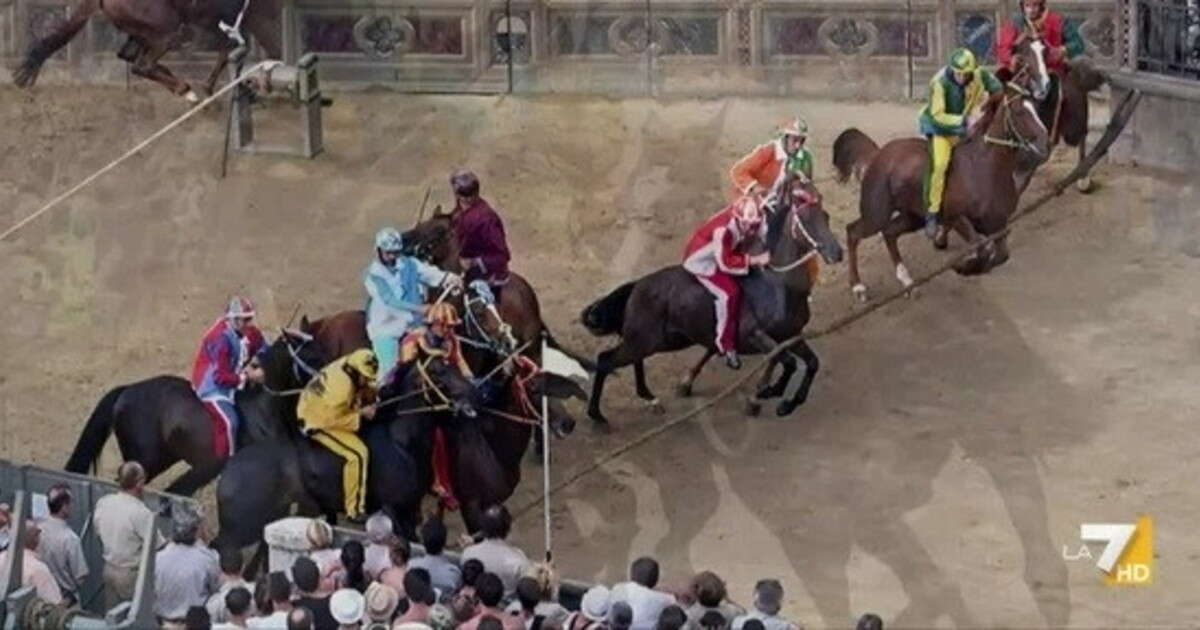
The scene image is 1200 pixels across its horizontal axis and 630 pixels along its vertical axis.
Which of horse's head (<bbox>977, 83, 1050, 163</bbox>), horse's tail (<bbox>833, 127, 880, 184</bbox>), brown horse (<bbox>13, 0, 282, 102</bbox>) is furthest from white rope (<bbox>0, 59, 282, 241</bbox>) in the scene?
horse's head (<bbox>977, 83, 1050, 163</bbox>)

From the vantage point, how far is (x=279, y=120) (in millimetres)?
33969

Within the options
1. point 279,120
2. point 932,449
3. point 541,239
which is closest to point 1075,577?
point 932,449

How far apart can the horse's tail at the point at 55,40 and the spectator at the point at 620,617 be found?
554 inches

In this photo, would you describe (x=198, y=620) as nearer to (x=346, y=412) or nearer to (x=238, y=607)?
(x=238, y=607)

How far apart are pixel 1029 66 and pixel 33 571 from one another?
11140 millimetres

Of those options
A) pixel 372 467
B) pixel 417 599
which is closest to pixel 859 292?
pixel 372 467

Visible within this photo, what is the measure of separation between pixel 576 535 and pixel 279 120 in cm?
870

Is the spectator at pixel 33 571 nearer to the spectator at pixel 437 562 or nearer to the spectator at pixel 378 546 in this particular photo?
the spectator at pixel 378 546

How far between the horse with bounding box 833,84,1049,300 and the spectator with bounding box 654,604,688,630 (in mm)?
8978

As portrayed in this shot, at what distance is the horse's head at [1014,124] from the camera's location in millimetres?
29750

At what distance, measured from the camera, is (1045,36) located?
104ft

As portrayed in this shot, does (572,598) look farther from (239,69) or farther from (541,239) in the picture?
(239,69)

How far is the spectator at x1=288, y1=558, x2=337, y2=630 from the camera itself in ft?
71.2

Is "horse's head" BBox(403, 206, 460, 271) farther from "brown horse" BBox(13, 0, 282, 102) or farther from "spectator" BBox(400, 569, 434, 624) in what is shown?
"brown horse" BBox(13, 0, 282, 102)
